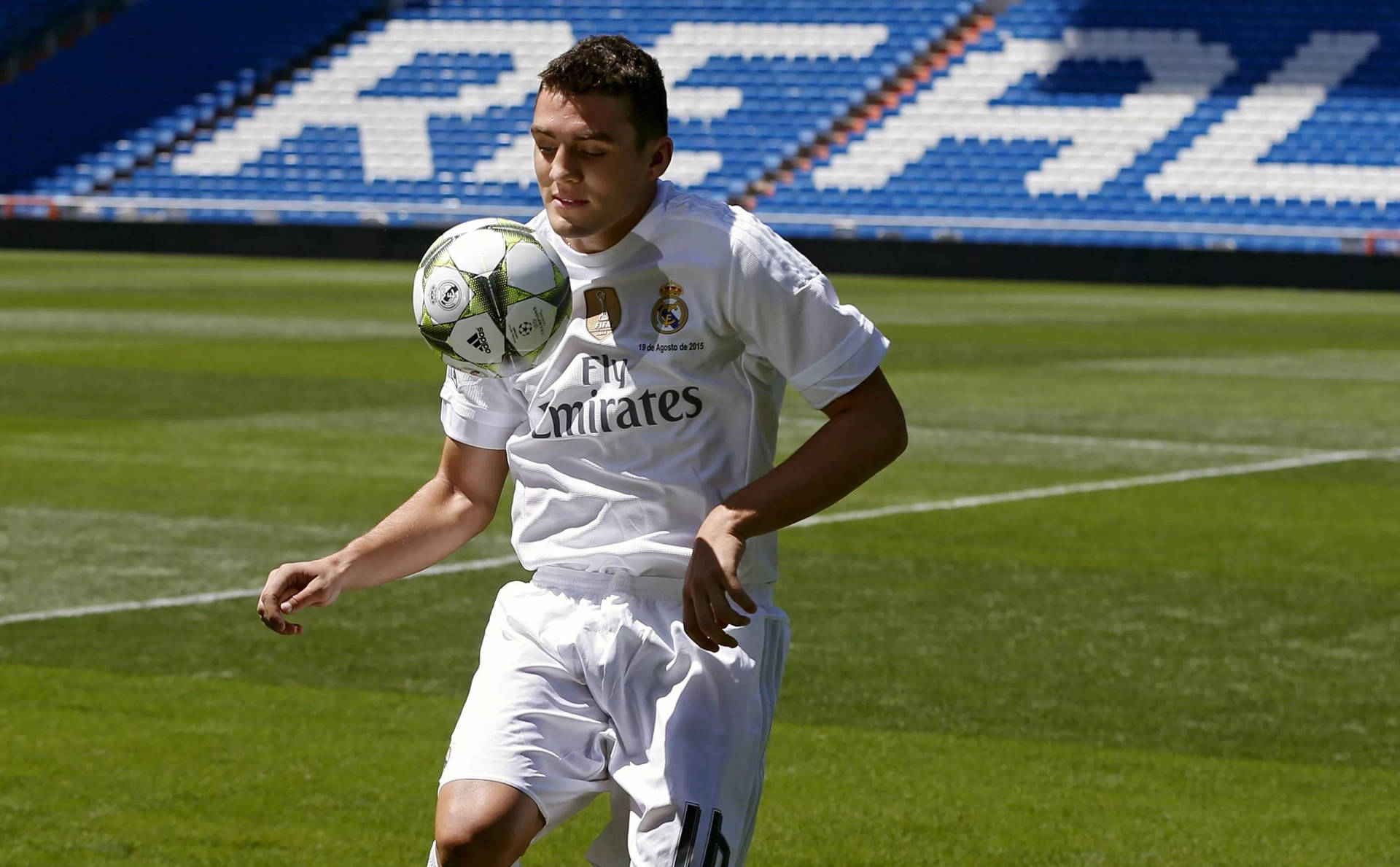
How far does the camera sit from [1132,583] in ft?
27.4

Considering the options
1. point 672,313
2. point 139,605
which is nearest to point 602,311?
point 672,313

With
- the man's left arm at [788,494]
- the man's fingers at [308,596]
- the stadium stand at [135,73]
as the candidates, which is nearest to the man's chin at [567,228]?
the man's left arm at [788,494]

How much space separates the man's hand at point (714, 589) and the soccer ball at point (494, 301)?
1.44 ft

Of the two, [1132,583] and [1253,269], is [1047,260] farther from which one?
[1132,583]

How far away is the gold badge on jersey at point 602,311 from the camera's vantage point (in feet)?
10.7

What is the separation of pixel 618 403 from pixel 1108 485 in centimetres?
822

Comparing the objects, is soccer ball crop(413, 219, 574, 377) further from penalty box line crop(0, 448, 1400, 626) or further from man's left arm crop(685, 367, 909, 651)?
penalty box line crop(0, 448, 1400, 626)

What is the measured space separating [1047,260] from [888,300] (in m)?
6.75

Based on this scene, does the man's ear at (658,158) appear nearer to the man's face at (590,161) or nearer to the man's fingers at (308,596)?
the man's face at (590,161)

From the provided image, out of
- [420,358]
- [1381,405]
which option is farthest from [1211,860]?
[420,358]

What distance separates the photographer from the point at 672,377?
3.22m

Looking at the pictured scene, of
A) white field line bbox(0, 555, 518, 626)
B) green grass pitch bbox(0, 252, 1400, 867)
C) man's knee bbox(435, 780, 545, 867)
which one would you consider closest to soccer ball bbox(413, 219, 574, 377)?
man's knee bbox(435, 780, 545, 867)

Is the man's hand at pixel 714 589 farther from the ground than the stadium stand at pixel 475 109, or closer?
farther from the ground

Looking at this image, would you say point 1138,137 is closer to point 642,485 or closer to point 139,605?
point 139,605
